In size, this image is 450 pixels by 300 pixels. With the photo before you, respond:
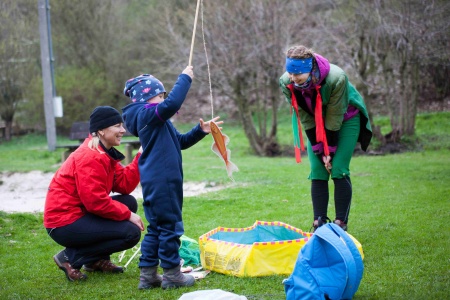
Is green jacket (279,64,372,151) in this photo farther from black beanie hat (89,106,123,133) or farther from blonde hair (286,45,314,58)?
black beanie hat (89,106,123,133)

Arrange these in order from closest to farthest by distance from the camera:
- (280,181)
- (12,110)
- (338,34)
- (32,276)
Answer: (32,276), (280,181), (338,34), (12,110)

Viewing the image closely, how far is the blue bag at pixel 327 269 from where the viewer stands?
3.51 meters

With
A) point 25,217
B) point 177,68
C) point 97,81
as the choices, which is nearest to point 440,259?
point 25,217

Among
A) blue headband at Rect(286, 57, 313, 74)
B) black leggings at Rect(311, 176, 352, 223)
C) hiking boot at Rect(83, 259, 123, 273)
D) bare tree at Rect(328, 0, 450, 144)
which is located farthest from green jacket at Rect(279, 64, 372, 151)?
bare tree at Rect(328, 0, 450, 144)

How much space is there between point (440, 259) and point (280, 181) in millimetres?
4834

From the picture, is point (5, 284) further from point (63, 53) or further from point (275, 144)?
point (63, 53)

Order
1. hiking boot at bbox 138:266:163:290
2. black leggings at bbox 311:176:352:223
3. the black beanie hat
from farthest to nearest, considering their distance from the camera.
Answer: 1. black leggings at bbox 311:176:352:223
2. the black beanie hat
3. hiking boot at bbox 138:266:163:290

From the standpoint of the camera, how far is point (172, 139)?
4.34 metres

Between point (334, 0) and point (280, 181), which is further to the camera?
point (334, 0)

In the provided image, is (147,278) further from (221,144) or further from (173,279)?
(221,144)

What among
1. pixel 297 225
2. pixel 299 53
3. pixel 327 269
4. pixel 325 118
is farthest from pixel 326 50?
pixel 327 269

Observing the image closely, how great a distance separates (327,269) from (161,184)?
1281 millimetres

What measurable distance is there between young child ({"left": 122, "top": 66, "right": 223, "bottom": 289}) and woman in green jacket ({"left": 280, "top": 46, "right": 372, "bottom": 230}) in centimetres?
105

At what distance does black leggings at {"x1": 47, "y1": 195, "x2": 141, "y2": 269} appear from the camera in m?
4.43
